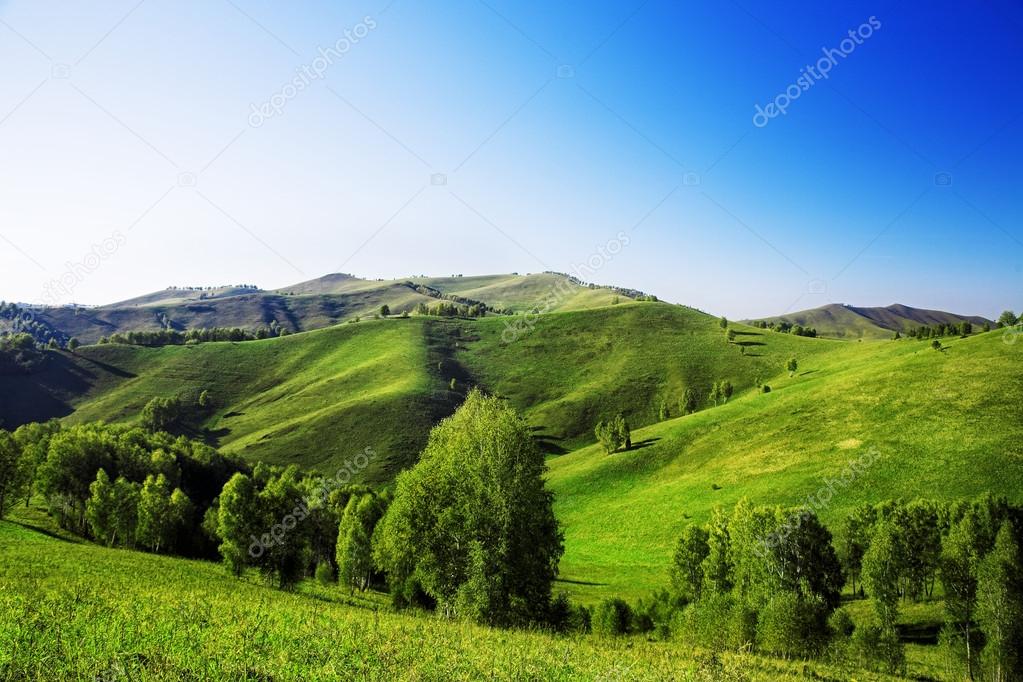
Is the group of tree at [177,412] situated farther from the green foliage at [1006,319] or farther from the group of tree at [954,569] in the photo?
the green foliage at [1006,319]

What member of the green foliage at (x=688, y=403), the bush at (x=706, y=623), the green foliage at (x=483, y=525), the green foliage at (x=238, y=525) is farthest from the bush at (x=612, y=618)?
the green foliage at (x=688, y=403)

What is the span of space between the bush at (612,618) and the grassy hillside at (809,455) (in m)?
21.8

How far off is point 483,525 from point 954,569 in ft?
171

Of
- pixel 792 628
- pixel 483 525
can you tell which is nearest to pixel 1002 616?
pixel 792 628

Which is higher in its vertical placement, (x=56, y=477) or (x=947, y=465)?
(x=947, y=465)

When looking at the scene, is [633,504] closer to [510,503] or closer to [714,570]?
[714,570]

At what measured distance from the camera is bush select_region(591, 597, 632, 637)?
164ft

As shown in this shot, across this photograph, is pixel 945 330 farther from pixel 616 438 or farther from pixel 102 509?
pixel 102 509

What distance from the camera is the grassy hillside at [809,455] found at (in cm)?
8312

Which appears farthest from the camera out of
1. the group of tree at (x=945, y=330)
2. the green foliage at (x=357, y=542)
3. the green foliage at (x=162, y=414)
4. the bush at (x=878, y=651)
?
the green foliage at (x=162, y=414)

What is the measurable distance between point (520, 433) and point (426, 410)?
13743 cm

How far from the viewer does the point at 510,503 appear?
33.3 metres

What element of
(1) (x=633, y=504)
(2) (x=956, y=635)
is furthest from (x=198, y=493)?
(2) (x=956, y=635)

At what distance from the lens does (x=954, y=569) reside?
5416 centimetres
